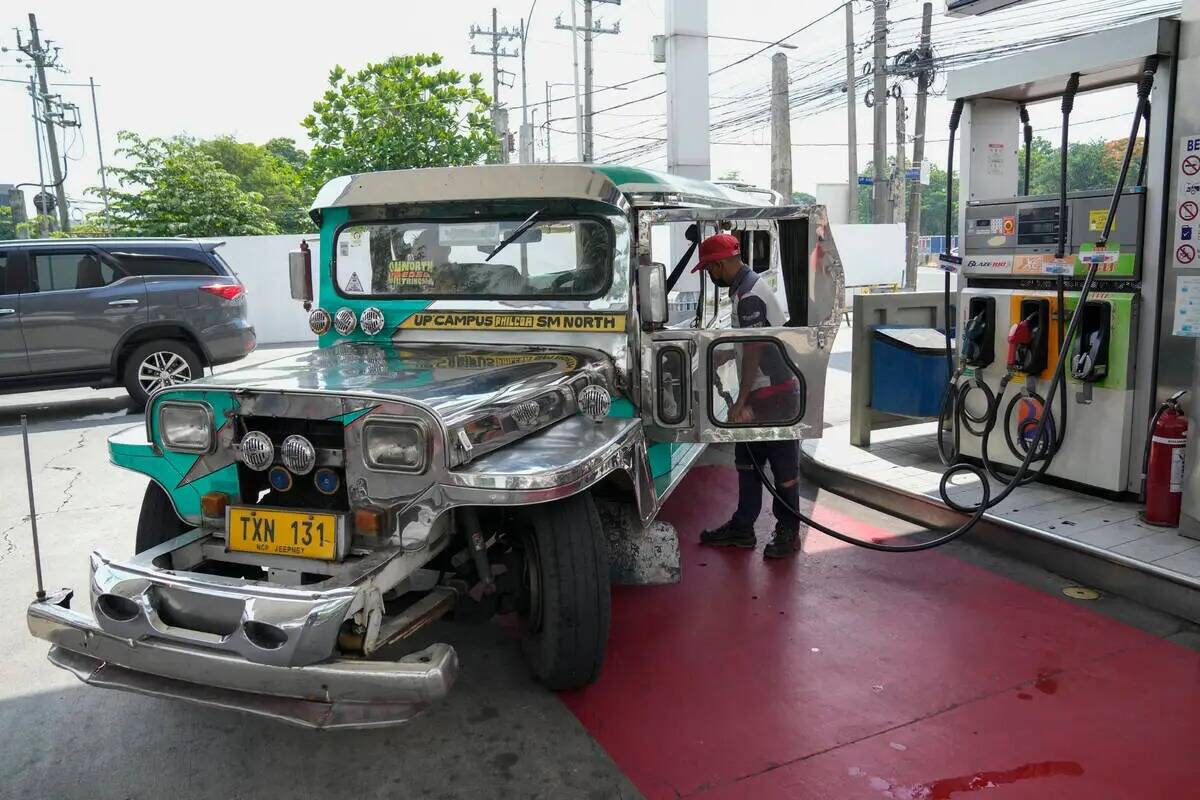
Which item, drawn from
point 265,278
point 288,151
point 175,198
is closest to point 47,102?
point 175,198

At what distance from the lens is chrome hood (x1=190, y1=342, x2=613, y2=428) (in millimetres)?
2906

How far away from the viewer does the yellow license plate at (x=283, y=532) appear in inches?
109

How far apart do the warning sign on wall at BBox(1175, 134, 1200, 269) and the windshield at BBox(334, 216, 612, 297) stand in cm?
285

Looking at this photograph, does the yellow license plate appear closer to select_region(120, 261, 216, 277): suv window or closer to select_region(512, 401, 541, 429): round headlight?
select_region(512, 401, 541, 429): round headlight

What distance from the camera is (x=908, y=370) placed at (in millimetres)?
5969

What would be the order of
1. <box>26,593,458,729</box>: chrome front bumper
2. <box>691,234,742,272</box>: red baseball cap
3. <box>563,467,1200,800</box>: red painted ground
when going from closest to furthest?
<box>26,593,458,729</box>: chrome front bumper
<box>563,467,1200,800</box>: red painted ground
<box>691,234,742,272</box>: red baseball cap

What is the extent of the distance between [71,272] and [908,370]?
811 centimetres

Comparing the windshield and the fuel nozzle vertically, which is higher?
the windshield

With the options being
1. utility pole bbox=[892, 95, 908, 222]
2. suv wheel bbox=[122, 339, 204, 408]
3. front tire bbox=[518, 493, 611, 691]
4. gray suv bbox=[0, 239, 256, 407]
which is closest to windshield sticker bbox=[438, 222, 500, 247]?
front tire bbox=[518, 493, 611, 691]

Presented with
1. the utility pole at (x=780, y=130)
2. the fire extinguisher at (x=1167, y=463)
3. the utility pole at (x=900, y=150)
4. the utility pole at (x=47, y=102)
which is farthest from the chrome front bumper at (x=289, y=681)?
the utility pole at (x=47, y=102)

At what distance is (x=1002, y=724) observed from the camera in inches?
119

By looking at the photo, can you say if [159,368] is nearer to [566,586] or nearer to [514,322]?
[514,322]

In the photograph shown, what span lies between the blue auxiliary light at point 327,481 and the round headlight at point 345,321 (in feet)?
5.10

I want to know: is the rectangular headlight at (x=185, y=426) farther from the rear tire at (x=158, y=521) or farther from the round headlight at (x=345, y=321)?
the round headlight at (x=345, y=321)
